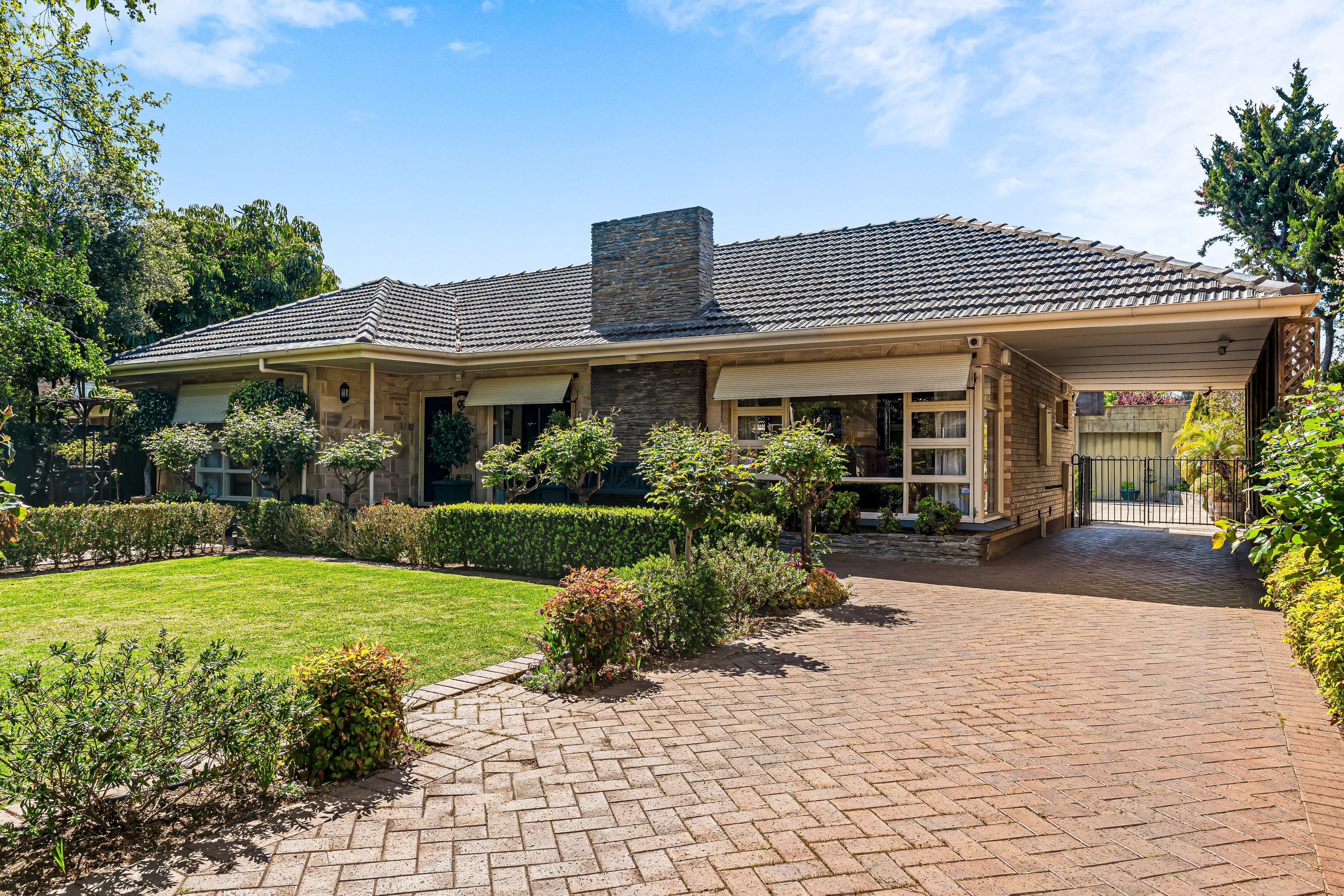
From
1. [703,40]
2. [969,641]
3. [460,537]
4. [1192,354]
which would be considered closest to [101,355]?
[460,537]

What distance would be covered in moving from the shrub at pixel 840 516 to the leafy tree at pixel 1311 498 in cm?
784

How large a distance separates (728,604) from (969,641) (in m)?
2.06

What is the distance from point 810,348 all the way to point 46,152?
46.5ft

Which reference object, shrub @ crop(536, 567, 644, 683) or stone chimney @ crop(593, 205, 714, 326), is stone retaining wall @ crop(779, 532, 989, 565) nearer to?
stone chimney @ crop(593, 205, 714, 326)

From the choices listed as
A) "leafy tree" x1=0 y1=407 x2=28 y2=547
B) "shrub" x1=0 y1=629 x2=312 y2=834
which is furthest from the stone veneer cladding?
"leafy tree" x1=0 y1=407 x2=28 y2=547

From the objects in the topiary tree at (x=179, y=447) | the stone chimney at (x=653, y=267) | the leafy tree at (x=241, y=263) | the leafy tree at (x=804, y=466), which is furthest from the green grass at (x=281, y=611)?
the leafy tree at (x=241, y=263)

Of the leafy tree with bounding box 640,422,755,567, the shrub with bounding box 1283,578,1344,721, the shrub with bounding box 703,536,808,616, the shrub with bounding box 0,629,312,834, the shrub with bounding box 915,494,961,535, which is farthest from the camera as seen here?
the shrub with bounding box 915,494,961,535

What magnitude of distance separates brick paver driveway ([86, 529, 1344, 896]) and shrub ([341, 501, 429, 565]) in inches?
237

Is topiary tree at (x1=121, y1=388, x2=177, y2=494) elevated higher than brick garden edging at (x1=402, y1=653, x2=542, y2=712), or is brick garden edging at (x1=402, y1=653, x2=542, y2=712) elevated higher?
topiary tree at (x1=121, y1=388, x2=177, y2=494)

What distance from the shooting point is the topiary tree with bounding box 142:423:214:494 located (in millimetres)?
12891

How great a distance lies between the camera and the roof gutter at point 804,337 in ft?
30.9

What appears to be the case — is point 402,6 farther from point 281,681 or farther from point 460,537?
point 281,681

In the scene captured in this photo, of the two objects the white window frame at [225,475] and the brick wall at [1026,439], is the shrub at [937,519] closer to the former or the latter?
the brick wall at [1026,439]

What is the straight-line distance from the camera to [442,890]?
2.80 meters
